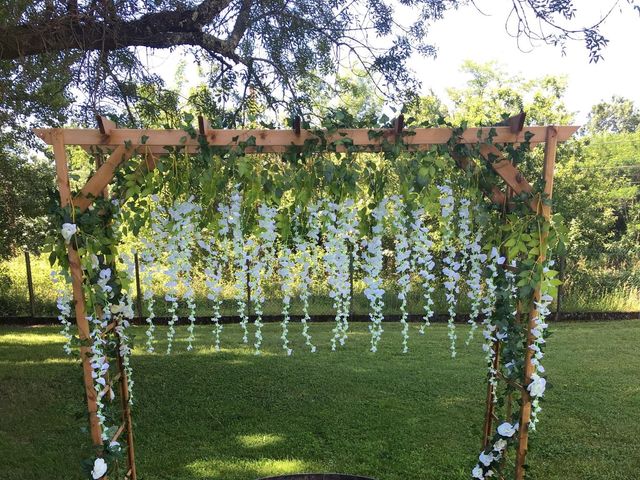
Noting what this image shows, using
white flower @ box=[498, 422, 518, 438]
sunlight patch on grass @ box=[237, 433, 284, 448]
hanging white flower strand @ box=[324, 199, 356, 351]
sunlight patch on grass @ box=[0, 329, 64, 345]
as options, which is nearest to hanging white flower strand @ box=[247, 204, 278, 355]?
hanging white flower strand @ box=[324, 199, 356, 351]

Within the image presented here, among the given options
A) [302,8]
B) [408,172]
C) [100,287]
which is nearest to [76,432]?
[100,287]

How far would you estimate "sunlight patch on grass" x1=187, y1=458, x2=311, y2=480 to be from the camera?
10.4ft

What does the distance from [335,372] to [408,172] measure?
325cm

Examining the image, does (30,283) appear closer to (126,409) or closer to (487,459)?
(126,409)

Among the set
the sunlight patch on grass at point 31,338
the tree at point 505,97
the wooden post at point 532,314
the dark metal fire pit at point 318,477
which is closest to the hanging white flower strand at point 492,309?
the wooden post at point 532,314

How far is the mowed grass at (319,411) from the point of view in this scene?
3264mm

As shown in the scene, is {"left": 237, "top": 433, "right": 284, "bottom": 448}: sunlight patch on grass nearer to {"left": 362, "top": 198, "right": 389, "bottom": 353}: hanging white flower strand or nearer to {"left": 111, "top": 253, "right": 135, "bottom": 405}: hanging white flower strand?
{"left": 111, "top": 253, "right": 135, "bottom": 405}: hanging white flower strand

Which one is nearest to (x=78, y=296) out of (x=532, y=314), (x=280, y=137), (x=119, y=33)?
(x=280, y=137)

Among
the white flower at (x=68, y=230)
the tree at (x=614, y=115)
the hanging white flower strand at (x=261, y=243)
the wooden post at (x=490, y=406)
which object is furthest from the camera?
the tree at (x=614, y=115)

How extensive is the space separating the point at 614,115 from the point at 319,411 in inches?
1537

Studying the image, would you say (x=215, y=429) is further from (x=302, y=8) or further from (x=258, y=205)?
(x=302, y=8)

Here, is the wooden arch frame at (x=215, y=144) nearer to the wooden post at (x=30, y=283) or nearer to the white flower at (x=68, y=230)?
the white flower at (x=68, y=230)

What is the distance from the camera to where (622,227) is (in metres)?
12.4

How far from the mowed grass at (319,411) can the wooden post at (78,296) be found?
629 millimetres
